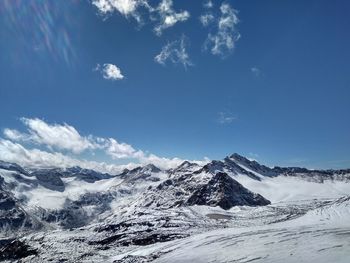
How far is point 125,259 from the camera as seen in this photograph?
35.3 metres

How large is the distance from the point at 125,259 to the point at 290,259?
1537 cm

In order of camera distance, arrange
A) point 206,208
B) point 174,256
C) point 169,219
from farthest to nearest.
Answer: point 206,208 < point 169,219 < point 174,256

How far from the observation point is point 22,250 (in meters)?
53.2

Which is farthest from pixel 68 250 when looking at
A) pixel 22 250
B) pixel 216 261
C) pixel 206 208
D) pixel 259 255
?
pixel 206 208

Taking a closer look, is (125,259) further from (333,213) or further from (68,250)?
(333,213)

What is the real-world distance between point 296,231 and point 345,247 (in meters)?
8.61

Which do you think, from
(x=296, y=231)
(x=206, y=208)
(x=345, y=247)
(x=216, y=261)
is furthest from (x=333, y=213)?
(x=206, y=208)

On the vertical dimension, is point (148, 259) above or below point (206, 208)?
below

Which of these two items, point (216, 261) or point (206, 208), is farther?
point (206, 208)

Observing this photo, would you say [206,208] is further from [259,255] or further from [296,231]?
[259,255]

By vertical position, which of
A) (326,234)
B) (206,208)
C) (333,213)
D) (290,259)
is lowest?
(290,259)

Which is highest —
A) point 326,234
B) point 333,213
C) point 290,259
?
point 333,213

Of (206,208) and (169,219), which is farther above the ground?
(206,208)

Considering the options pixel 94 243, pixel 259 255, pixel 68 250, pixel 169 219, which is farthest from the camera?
pixel 169 219
